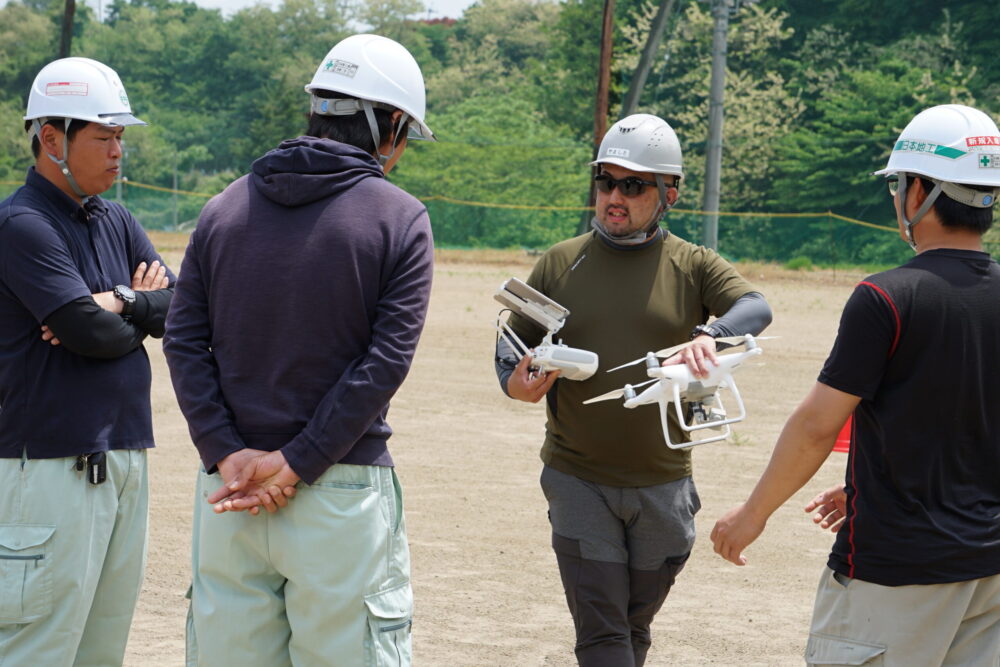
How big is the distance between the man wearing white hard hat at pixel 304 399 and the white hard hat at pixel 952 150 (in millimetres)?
1336

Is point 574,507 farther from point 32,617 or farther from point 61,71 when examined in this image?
point 61,71

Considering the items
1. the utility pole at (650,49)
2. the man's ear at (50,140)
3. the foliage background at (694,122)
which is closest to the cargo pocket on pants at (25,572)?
the man's ear at (50,140)

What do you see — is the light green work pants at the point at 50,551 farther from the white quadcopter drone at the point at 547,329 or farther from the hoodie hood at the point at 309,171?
the white quadcopter drone at the point at 547,329

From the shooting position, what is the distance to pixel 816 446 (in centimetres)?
322

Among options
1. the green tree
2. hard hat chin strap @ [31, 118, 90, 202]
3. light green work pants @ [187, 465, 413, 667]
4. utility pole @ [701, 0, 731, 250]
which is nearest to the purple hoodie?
light green work pants @ [187, 465, 413, 667]

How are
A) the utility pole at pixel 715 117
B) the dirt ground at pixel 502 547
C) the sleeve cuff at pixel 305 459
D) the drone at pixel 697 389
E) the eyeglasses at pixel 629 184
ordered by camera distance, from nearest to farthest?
the sleeve cuff at pixel 305 459 → the drone at pixel 697 389 → the eyeglasses at pixel 629 184 → the dirt ground at pixel 502 547 → the utility pole at pixel 715 117

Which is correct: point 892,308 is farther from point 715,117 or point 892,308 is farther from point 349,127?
point 715,117

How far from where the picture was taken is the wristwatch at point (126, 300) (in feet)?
13.8

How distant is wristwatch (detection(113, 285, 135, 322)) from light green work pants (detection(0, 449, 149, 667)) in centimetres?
48

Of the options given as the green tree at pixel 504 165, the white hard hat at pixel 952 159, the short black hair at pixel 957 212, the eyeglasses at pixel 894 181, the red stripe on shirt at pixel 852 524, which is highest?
the white hard hat at pixel 952 159

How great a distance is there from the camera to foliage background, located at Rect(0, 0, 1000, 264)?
44094mm

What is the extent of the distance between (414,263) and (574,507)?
59.1 inches

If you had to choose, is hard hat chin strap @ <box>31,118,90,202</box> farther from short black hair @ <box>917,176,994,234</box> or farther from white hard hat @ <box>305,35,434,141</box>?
short black hair @ <box>917,176,994,234</box>

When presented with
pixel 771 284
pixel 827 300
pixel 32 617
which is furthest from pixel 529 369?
pixel 771 284
